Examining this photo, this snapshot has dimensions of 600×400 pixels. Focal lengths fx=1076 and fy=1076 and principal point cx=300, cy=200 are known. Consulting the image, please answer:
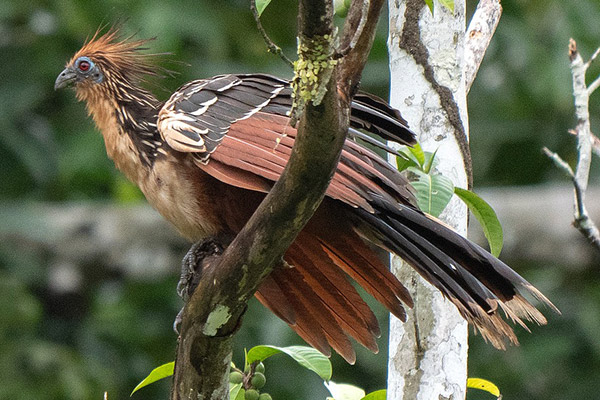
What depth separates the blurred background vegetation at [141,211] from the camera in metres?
7.00

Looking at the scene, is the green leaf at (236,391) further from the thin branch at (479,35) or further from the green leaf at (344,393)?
the thin branch at (479,35)

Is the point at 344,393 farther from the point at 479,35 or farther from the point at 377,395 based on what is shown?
the point at 479,35

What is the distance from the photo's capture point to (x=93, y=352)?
7.74 m

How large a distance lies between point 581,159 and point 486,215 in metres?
0.35

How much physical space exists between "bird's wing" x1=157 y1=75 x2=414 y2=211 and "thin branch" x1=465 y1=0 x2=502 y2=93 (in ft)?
1.65

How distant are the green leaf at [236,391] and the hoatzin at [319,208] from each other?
53 cm

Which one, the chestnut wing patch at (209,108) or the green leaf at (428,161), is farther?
the chestnut wing patch at (209,108)

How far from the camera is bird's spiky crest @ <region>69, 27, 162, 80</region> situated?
13.2ft

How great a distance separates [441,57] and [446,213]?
1.57 ft

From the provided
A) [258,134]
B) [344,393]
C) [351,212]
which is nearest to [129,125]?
[258,134]

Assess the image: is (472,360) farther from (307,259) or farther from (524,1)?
(307,259)

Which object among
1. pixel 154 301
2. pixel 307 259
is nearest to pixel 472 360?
pixel 154 301

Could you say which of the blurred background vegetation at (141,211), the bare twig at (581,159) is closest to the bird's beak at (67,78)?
the bare twig at (581,159)

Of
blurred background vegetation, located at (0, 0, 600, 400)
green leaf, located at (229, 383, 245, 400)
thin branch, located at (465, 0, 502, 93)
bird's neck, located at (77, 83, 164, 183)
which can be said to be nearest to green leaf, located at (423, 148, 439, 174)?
thin branch, located at (465, 0, 502, 93)
